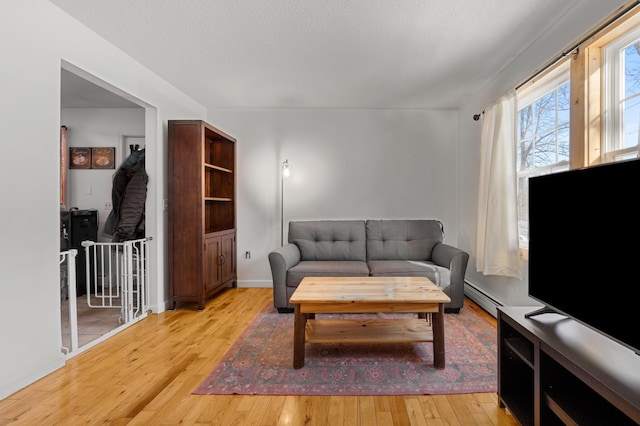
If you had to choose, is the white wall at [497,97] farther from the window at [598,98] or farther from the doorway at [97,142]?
the doorway at [97,142]

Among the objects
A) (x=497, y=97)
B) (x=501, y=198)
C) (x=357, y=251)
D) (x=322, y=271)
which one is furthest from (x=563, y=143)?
(x=322, y=271)

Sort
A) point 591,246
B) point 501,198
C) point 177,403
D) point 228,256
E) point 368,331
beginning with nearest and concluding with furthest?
point 591,246, point 177,403, point 368,331, point 501,198, point 228,256

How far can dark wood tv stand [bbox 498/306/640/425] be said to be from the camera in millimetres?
1002

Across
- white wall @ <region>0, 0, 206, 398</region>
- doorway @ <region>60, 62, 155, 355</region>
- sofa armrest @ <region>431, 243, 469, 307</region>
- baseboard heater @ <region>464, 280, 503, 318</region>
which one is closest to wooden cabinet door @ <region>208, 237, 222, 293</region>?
white wall @ <region>0, 0, 206, 398</region>

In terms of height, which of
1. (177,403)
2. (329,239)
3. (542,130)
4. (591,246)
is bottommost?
(177,403)

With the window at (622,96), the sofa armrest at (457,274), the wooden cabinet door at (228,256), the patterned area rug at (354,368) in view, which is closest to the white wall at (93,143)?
the wooden cabinet door at (228,256)

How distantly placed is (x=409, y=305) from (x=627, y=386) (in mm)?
1145

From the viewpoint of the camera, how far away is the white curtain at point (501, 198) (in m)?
2.57

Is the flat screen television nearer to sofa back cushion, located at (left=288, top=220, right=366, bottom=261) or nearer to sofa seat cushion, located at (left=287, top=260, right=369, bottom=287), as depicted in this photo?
sofa seat cushion, located at (left=287, top=260, right=369, bottom=287)

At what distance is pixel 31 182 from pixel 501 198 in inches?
137

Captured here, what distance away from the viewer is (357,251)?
11.8 ft

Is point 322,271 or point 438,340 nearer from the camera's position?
point 438,340

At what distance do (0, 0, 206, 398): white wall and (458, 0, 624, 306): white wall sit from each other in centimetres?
343

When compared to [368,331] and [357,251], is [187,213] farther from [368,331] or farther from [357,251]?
[368,331]
